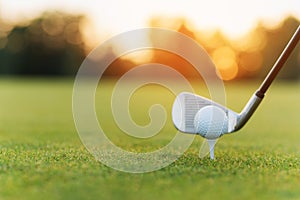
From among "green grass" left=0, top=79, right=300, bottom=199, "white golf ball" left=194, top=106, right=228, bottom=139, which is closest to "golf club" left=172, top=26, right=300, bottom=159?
"white golf ball" left=194, top=106, right=228, bottom=139

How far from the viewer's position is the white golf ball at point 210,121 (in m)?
3.58

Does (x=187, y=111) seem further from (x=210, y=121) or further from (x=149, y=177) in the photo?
(x=149, y=177)

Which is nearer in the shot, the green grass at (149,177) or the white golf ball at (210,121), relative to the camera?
the green grass at (149,177)

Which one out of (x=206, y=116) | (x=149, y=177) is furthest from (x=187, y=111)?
(x=149, y=177)

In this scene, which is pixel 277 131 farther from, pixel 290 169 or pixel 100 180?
pixel 100 180

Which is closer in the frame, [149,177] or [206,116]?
[149,177]

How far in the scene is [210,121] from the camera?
3578mm

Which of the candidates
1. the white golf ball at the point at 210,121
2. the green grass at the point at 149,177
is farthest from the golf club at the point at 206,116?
the green grass at the point at 149,177

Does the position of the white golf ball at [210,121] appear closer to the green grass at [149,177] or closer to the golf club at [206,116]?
the golf club at [206,116]

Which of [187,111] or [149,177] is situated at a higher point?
[187,111]

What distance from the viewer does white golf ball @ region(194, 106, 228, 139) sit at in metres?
3.58

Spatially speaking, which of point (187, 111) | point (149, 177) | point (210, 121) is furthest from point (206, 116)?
point (149, 177)

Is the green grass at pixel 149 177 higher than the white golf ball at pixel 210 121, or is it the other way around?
the white golf ball at pixel 210 121

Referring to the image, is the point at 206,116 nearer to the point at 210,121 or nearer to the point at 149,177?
the point at 210,121
